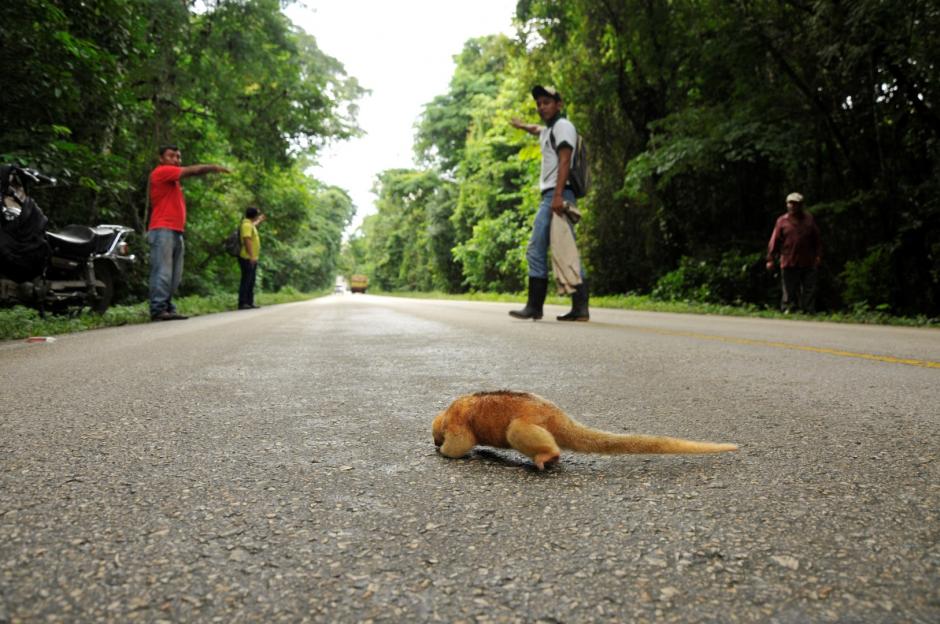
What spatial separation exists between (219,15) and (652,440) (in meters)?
14.4

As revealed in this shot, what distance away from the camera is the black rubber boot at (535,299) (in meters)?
8.36

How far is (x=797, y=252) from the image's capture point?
11.3 metres

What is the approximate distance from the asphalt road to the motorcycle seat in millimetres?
6009

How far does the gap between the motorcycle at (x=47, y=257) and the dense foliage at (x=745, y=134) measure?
1107cm

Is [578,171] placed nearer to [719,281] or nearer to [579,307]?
[579,307]

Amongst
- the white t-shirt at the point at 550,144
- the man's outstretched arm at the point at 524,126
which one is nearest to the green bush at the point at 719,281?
the white t-shirt at the point at 550,144

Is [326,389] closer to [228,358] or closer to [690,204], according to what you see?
[228,358]

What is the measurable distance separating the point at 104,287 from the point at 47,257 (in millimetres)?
2205

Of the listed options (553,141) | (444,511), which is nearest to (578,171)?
(553,141)

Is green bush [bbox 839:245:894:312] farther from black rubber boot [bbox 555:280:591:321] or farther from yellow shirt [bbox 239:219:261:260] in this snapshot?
yellow shirt [bbox 239:219:261:260]

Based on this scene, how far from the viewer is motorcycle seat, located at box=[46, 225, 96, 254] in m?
7.85

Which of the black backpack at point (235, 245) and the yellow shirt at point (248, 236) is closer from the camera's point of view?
the black backpack at point (235, 245)

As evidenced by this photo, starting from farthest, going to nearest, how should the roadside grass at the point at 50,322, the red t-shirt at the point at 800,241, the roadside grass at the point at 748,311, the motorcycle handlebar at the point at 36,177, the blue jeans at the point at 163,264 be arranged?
the red t-shirt at the point at 800,241, the roadside grass at the point at 748,311, the blue jeans at the point at 163,264, the motorcycle handlebar at the point at 36,177, the roadside grass at the point at 50,322

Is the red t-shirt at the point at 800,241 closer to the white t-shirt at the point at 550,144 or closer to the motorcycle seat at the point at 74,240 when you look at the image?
the white t-shirt at the point at 550,144
